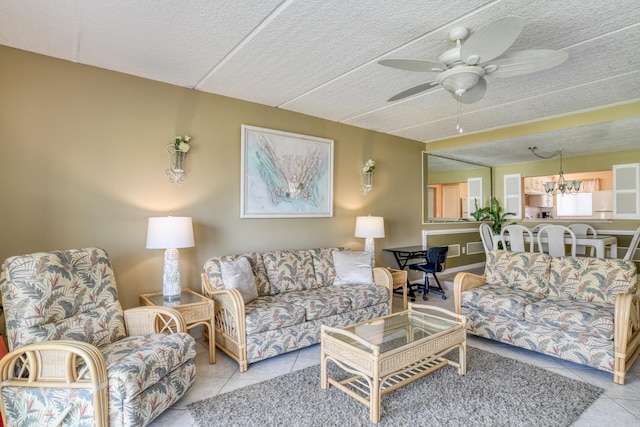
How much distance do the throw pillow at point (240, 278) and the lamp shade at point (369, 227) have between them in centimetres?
173

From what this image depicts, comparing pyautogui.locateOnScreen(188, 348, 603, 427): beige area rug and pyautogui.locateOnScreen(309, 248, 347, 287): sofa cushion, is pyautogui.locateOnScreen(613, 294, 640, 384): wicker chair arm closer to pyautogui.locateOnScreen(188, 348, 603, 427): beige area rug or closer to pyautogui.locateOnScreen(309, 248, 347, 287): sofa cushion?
pyautogui.locateOnScreen(188, 348, 603, 427): beige area rug

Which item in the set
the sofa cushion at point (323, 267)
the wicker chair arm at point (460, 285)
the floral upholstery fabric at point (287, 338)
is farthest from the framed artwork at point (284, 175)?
the wicker chair arm at point (460, 285)

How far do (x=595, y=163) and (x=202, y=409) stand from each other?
8.20m

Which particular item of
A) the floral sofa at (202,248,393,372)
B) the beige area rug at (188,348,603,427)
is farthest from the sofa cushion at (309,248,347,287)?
the beige area rug at (188,348,603,427)

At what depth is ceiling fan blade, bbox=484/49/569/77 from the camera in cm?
204

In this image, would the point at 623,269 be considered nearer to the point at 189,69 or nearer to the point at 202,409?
the point at 202,409

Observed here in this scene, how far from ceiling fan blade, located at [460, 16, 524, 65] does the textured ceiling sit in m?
0.33

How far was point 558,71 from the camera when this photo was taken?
10.00 ft

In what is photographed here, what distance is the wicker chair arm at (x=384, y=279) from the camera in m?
3.88

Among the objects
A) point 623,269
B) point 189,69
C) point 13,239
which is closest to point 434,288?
point 623,269

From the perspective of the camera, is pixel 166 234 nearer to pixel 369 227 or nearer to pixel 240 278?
pixel 240 278

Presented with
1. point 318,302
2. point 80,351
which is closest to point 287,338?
point 318,302

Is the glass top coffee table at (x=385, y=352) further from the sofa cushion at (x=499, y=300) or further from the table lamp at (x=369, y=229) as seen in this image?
the table lamp at (x=369, y=229)

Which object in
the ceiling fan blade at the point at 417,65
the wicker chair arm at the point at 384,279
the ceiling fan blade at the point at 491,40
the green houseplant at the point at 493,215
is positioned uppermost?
the ceiling fan blade at the point at 417,65
